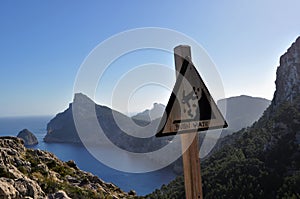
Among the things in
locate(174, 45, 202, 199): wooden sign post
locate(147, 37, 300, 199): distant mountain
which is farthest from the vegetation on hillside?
locate(174, 45, 202, 199): wooden sign post

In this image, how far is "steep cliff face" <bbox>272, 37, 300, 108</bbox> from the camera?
43397mm

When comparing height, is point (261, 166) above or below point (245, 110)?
below

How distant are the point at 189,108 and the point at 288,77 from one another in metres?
51.2

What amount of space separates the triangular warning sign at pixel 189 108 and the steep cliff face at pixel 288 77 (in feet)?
145

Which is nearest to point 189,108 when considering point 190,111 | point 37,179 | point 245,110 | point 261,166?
point 190,111

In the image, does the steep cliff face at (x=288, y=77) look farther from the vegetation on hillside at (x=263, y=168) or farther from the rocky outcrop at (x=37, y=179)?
the rocky outcrop at (x=37, y=179)

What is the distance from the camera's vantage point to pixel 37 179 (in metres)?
8.09

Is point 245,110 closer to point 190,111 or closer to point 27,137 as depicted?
point 27,137

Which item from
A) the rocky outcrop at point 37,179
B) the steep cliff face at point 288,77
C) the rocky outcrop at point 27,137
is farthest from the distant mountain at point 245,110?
the rocky outcrop at point 27,137

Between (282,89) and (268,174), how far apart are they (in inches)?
972

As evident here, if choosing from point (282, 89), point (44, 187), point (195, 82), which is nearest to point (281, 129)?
point (282, 89)

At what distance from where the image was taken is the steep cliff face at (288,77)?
43.4 meters

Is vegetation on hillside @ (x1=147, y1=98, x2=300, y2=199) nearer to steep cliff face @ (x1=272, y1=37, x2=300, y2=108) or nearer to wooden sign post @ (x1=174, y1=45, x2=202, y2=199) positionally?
steep cliff face @ (x1=272, y1=37, x2=300, y2=108)

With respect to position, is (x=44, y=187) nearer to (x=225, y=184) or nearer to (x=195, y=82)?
(x=195, y=82)
